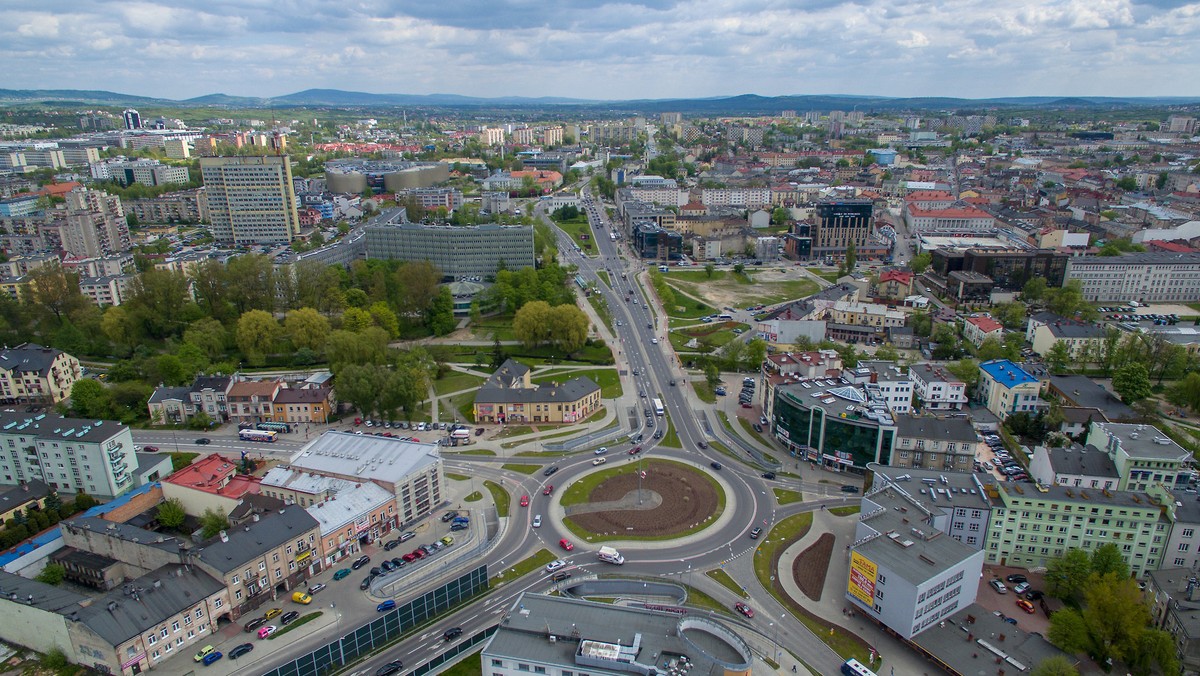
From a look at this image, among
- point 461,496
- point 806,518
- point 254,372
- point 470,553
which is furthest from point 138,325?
point 806,518

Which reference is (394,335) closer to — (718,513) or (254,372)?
(254,372)

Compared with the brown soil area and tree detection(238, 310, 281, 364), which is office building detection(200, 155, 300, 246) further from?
the brown soil area

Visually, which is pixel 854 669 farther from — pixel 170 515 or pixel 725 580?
pixel 170 515

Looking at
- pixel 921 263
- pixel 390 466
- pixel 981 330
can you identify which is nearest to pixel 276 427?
pixel 390 466

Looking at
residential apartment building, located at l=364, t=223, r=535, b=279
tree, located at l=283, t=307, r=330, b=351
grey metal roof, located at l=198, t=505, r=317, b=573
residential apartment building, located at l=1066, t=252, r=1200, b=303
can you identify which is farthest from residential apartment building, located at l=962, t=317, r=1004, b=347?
tree, located at l=283, t=307, r=330, b=351

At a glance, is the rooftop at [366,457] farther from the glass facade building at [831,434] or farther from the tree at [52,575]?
the glass facade building at [831,434]

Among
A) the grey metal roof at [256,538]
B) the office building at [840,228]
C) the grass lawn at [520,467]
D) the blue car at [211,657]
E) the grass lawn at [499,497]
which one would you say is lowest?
the grass lawn at [520,467]

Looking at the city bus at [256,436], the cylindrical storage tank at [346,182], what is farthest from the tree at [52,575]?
the cylindrical storage tank at [346,182]
